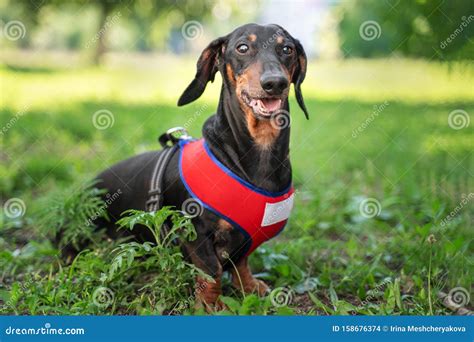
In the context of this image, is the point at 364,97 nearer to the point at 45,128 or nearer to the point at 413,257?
the point at 45,128

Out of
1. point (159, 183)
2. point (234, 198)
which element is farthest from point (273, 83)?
point (159, 183)

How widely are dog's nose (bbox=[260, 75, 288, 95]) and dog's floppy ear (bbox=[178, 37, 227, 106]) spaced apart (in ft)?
1.72

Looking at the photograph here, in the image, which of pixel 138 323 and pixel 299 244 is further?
pixel 299 244

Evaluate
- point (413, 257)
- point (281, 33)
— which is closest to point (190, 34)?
point (281, 33)

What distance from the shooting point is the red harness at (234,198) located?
3.08 metres

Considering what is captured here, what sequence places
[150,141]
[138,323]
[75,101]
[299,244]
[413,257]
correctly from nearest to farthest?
[138,323] → [413,257] → [299,244] → [150,141] → [75,101]

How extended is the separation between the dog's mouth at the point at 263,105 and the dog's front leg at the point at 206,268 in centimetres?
73

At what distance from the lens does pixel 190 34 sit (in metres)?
4.83

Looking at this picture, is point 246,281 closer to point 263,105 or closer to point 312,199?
point 263,105

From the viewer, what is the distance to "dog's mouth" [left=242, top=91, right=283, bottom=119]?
3.00 m

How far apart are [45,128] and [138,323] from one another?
5.17m

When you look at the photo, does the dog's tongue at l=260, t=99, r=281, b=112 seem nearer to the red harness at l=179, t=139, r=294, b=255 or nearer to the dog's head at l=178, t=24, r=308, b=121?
the dog's head at l=178, t=24, r=308, b=121

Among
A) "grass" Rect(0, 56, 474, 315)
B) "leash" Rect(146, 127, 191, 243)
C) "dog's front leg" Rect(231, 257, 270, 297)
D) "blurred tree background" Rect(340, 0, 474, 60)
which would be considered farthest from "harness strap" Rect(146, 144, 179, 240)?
"blurred tree background" Rect(340, 0, 474, 60)

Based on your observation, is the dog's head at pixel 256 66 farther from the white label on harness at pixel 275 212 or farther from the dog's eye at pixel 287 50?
the white label on harness at pixel 275 212
